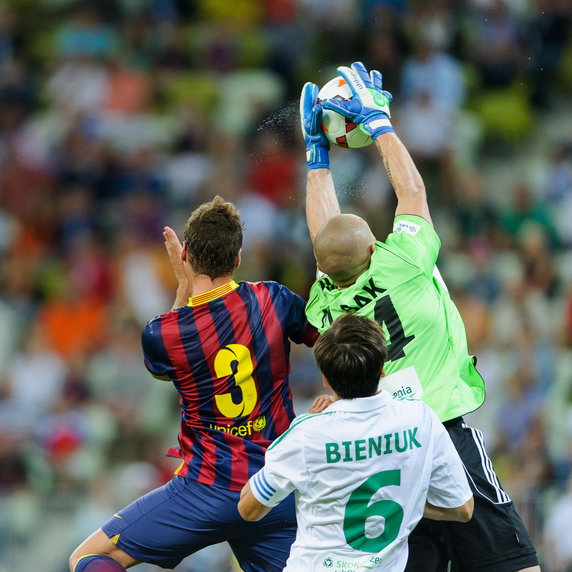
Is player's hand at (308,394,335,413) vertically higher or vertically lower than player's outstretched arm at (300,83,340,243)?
lower

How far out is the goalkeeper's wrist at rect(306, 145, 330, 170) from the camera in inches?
228

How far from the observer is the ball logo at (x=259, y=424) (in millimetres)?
5367

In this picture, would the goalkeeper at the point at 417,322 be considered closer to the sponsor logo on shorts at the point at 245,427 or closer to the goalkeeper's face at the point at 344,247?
the goalkeeper's face at the point at 344,247

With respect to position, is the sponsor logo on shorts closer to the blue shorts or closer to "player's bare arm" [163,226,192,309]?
the blue shorts

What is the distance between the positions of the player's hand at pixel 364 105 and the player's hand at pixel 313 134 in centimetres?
14

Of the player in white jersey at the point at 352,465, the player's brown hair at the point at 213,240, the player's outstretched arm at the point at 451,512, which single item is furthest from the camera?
the player's brown hair at the point at 213,240

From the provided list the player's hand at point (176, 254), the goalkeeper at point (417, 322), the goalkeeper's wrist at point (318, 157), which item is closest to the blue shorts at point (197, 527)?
the goalkeeper at point (417, 322)

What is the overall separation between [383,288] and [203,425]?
1.08 metres

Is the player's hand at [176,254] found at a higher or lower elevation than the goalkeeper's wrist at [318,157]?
lower

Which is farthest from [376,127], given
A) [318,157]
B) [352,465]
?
[352,465]

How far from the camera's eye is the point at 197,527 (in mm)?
5320

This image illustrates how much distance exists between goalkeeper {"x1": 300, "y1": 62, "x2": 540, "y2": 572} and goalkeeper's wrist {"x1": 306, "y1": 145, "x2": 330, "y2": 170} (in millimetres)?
271

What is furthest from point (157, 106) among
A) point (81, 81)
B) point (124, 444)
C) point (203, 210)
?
point (203, 210)

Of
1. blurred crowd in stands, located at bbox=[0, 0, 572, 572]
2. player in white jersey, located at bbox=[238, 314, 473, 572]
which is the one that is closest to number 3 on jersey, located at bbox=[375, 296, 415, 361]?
player in white jersey, located at bbox=[238, 314, 473, 572]
